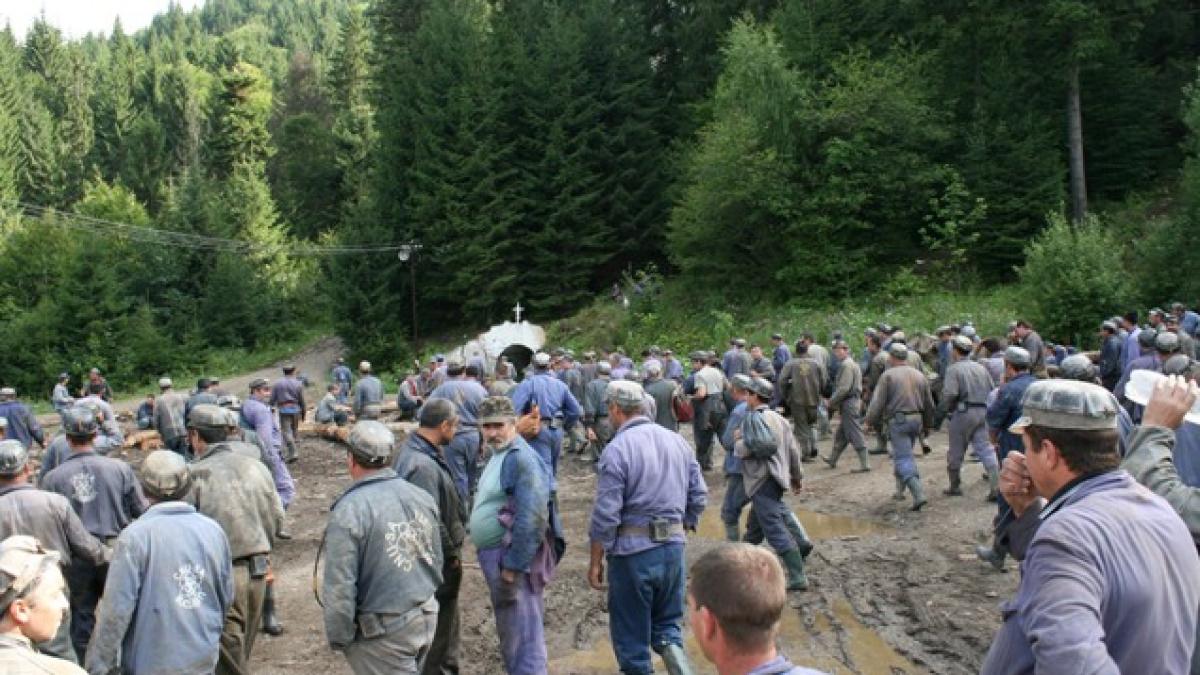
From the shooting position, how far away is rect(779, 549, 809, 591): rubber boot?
9.31 m

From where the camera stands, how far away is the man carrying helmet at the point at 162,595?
4906mm

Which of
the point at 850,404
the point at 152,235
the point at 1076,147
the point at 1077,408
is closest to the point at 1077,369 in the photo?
the point at 1077,408

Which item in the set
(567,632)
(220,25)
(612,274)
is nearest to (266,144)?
(612,274)

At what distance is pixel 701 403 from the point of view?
51.9ft

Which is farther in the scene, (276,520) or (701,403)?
(701,403)

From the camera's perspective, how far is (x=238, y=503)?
6.77 m

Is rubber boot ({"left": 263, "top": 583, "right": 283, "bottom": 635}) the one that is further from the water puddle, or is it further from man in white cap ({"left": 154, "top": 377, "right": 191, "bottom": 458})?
man in white cap ({"left": 154, "top": 377, "right": 191, "bottom": 458})

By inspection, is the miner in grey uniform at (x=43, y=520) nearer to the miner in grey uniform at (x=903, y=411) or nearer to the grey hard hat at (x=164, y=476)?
the grey hard hat at (x=164, y=476)

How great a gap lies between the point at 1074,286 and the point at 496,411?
69.7 feet

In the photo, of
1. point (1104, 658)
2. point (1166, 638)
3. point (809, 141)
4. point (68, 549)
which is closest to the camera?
point (1104, 658)

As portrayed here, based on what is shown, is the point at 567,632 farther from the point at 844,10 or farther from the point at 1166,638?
the point at 844,10

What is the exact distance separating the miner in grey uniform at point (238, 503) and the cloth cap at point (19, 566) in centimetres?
302

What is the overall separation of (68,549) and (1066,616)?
19.2 feet

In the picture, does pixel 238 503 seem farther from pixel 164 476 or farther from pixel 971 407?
pixel 971 407
